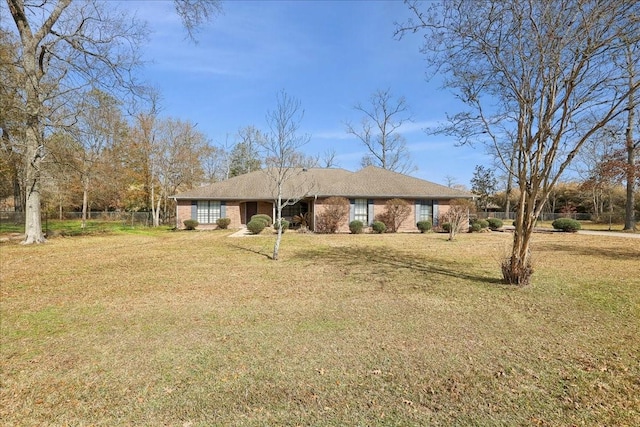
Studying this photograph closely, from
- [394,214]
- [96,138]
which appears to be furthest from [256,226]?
[96,138]

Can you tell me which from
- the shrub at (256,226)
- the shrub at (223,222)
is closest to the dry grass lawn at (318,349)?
the shrub at (256,226)

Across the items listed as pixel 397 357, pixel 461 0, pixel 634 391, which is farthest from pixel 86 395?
pixel 461 0

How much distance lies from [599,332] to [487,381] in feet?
7.71

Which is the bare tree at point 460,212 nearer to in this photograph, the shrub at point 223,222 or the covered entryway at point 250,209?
the covered entryway at point 250,209

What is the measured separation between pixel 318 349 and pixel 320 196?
644 inches

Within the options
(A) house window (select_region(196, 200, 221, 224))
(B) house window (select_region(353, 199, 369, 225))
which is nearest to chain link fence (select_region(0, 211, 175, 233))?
(A) house window (select_region(196, 200, 221, 224))

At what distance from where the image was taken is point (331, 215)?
19.3 m

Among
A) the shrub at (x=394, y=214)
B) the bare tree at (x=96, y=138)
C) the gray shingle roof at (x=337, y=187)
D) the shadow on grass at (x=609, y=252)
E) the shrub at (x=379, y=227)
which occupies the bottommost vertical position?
the shadow on grass at (x=609, y=252)

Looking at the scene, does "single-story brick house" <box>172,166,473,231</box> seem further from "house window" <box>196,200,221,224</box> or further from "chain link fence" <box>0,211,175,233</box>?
"chain link fence" <box>0,211,175,233</box>

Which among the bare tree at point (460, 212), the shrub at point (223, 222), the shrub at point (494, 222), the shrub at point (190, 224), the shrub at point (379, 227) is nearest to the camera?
the shrub at point (379, 227)

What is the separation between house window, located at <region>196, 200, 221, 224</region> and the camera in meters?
21.8

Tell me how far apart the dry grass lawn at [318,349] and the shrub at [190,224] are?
13.5 m

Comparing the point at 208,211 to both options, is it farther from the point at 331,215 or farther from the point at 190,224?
the point at 331,215

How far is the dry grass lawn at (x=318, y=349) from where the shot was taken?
2557 millimetres
